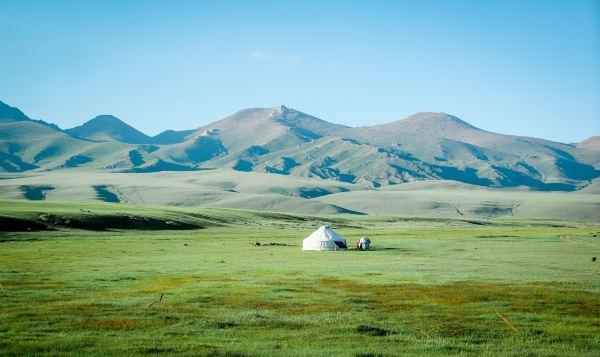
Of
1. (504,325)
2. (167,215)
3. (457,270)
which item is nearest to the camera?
(504,325)

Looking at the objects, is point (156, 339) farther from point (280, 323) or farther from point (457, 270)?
point (457, 270)

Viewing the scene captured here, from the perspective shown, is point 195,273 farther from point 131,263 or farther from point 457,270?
point 457,270

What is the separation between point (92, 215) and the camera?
118125 millimetres

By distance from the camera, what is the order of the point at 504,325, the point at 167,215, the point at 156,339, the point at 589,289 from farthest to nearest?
the point at 167,215, the point at 589,289, the point at 504,325, the point at 156,339

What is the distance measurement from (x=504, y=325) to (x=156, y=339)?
14.7 metres

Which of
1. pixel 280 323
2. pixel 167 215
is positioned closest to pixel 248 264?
pixel 280 323

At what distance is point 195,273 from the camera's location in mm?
44094

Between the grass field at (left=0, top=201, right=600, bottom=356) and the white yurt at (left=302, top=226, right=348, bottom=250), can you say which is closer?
the grass field at (left=0, top=201, right=600, bottom=356)

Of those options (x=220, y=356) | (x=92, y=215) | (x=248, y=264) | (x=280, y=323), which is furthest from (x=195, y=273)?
(x=92, y=215)

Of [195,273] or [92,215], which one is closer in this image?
[195,273]

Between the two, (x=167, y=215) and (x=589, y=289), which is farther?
(x=167, y=215)

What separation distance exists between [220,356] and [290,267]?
31.3 meters

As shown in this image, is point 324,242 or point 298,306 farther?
point 324,242

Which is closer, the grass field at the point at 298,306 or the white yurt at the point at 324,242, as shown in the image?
the grass field at the point at 298,306
